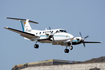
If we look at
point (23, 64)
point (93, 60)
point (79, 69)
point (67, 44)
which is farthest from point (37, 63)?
point (67, 44)

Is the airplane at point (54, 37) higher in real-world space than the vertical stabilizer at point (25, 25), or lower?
lower

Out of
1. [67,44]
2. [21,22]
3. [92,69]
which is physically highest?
[21,22]

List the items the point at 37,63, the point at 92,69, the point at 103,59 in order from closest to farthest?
the point at 92,69 < the point at 103,59 < the point at 37,63

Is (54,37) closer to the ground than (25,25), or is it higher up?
closer to the ground

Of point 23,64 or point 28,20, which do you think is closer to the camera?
point 28,20

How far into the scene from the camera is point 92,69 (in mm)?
95562

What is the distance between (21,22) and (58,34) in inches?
579

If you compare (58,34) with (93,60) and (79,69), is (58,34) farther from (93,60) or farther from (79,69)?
(93,60)

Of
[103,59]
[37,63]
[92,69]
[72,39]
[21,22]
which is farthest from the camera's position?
[37,63]

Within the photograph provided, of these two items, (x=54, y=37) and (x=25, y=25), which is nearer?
(x=54, y=37)

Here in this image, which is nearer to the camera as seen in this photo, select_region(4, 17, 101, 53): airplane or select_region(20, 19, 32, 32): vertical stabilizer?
select_region(4, 17, 101, 53): airplane

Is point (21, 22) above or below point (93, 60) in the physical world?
above

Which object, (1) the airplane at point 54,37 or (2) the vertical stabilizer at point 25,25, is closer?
(1) the airplane at point 54,37

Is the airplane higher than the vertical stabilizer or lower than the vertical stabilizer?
lower
